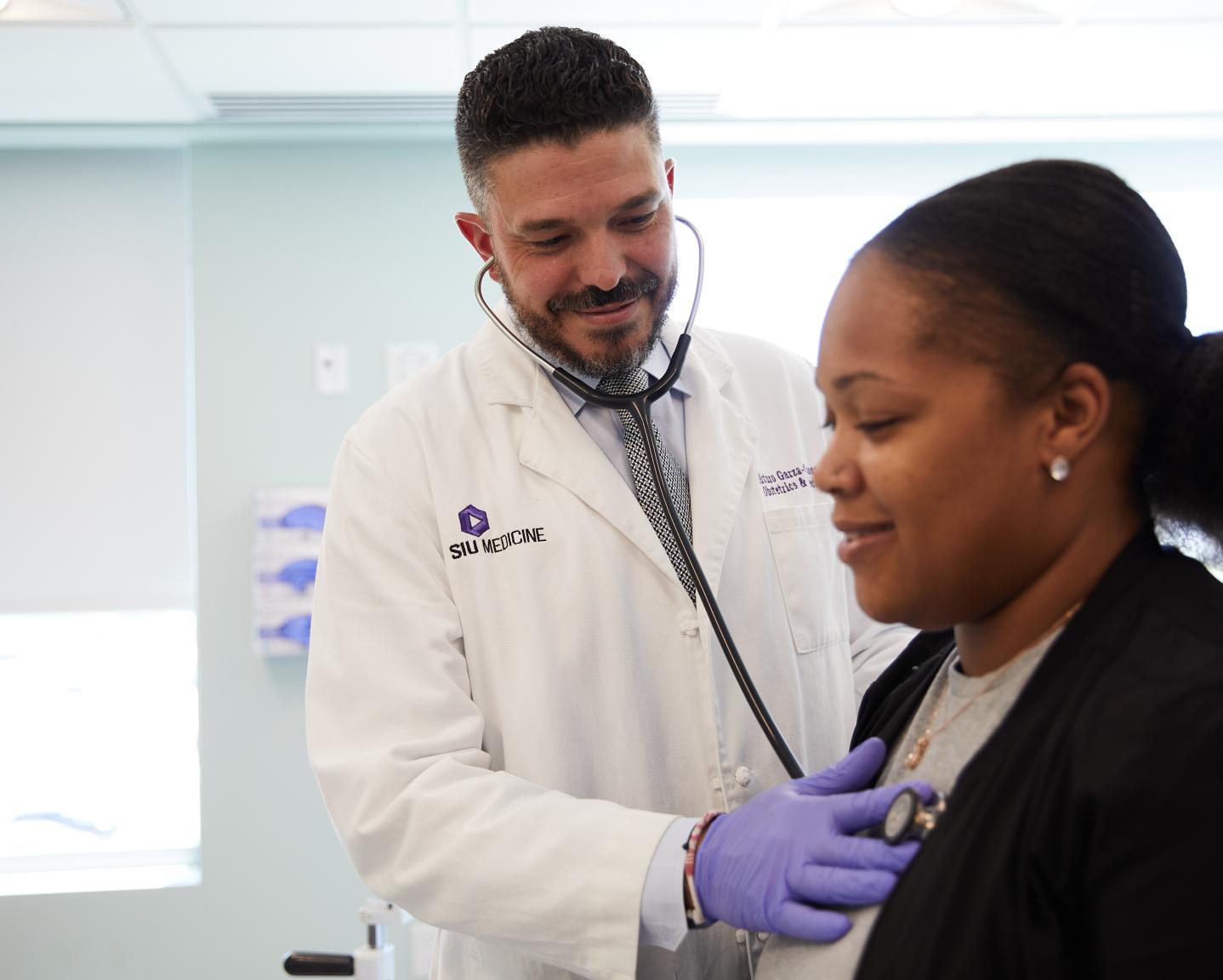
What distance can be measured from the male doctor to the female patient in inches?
16.2

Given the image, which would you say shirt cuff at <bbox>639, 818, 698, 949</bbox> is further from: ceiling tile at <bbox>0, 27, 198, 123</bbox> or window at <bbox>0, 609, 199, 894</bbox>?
window at <bbox>0, 609, 199, 894</bbox>

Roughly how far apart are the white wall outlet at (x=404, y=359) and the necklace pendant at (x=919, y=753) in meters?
2.20

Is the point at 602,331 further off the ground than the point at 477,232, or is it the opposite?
the point at 477,232

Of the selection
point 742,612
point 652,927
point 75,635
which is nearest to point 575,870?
point 652,927

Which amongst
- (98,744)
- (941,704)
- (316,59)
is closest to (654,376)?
(941,704)

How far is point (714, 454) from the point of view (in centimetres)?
131

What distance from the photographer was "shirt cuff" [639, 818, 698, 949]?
93 cm

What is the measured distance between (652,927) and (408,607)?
421 mm

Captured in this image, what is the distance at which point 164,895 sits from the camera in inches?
109

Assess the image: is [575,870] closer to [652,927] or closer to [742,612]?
[652,927]

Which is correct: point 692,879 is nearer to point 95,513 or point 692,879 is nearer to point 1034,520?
point 1034,520

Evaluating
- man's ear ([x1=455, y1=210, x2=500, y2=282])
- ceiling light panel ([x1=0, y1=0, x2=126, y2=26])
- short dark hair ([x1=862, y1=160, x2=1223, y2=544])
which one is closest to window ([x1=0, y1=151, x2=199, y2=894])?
ceiling light panel ([x1=0, y1=0, x2=126, y2=26])

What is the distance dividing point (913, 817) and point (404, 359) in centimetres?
232

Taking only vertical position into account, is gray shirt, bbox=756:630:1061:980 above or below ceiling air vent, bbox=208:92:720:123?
below
